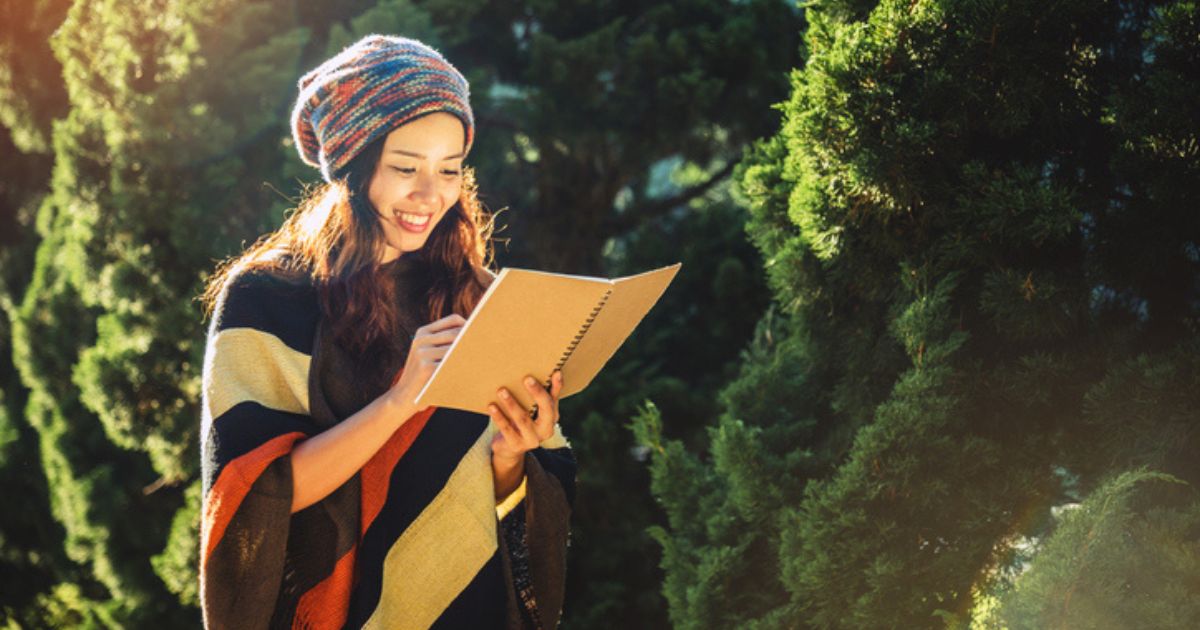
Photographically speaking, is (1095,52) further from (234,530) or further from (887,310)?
(234,530)

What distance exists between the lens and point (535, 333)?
2068mm

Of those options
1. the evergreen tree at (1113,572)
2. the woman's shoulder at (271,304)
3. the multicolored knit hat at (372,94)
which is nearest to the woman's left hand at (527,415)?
the woman's shoulder at (271,304)

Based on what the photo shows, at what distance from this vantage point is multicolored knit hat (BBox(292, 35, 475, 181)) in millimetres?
2340

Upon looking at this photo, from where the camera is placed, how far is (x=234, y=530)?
2156 millimetres

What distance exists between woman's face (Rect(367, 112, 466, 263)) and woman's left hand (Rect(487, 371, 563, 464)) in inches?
17.9

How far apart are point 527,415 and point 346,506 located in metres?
0.40

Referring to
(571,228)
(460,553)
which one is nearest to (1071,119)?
(460,553)

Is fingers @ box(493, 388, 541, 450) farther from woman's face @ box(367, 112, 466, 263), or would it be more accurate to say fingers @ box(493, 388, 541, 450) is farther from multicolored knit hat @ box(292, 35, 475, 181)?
multicolored knit hat @ box(292, 35, 475, 181)

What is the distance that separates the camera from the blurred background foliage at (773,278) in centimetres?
250

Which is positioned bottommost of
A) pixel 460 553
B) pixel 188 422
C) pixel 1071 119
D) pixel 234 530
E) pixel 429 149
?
pixel 188 422

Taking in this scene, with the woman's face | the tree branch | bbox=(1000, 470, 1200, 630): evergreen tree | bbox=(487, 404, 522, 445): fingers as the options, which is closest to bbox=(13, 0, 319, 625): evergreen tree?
the tree branch

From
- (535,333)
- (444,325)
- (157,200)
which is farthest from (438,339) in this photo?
(157,200)

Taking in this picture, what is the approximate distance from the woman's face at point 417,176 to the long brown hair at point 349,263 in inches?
1.0

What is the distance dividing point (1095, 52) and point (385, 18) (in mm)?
2899
